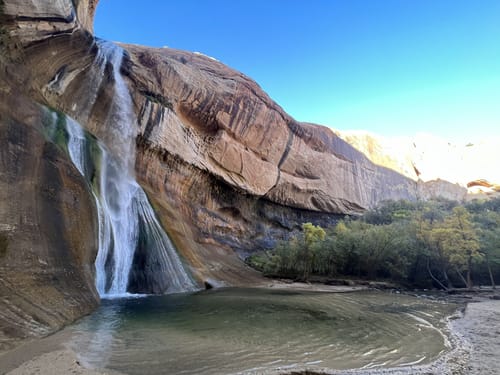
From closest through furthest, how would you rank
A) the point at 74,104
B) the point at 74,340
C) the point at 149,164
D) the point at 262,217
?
1. the point at 74,340
2. the point at 74,104
3. the point at 149,164
4. the point at 262,217

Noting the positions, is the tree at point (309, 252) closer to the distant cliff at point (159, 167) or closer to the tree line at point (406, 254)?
the tree line at point (406, 254)

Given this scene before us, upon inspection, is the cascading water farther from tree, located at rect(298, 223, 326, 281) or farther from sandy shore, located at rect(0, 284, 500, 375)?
tree, located at rect(298, 223, 326, 281)

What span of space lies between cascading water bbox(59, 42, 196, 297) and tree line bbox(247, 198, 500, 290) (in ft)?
35.1

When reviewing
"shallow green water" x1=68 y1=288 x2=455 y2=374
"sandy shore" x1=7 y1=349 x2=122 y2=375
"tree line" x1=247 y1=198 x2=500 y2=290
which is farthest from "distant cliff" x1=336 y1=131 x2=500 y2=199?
"sandy shore" x1=7 y1=349 x2=122 y2=375

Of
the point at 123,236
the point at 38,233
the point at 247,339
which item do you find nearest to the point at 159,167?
the point at 123,236

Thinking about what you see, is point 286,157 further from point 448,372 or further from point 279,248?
point 448,372

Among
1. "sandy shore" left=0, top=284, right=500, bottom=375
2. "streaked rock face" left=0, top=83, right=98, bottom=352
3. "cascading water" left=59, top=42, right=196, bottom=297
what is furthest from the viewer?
"cascading water" left=59, top=42, right=196, bottom=297

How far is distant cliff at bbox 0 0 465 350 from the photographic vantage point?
324 inches

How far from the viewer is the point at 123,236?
15406 mm

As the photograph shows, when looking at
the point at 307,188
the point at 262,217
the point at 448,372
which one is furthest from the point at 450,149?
the point at 448,372

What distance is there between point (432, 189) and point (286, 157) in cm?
3201

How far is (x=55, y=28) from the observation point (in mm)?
15344

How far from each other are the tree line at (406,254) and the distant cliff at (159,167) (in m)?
4.50

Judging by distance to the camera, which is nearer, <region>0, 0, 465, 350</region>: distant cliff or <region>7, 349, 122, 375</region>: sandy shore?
<region>7, 349, 122, 375</region>: sandy shore
